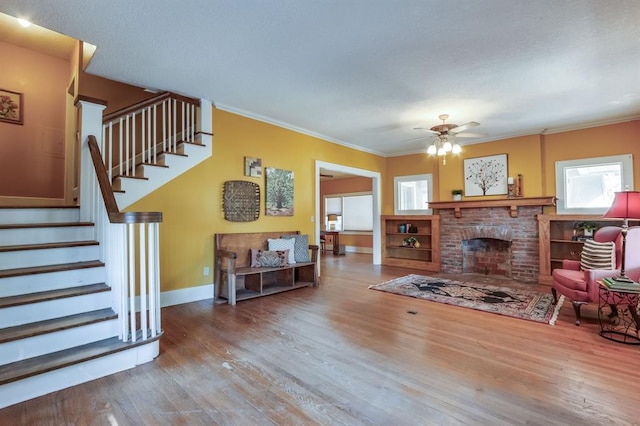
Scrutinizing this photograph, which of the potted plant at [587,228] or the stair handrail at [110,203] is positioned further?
the potted plant at [587,228]

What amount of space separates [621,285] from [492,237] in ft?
10.1

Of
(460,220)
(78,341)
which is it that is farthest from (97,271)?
(460,220)

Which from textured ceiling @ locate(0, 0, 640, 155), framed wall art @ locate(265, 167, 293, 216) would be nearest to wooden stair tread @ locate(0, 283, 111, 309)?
textured ceiling @ locate(0, 0, 640, 155)

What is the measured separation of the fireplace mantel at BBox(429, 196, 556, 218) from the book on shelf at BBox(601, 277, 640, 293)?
8.60ft

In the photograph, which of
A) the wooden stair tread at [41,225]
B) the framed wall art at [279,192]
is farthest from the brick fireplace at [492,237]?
the wooden stair tread at [41,225]

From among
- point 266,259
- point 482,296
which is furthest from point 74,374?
point 482,296

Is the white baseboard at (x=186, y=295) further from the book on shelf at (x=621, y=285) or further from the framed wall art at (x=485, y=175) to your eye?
the framed wall art at (x=485, y=175)

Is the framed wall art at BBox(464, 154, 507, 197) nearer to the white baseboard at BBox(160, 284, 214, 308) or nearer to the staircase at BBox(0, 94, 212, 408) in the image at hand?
the white baseboard at BBox(160, 284, 214, 308)

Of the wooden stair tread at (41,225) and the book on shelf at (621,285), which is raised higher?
the wooden stair tread at (41,225)

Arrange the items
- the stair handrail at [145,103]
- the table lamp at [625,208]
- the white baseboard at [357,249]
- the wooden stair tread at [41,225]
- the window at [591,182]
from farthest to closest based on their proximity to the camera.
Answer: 1. the white baseboard at [357,249]
2. the window at [591,182]
3. the stair handrail at [145,103]
4. the table lamp at [625,208]
5. the wooden stair tread at [41,225]

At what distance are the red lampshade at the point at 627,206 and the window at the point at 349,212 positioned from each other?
686 centimetres

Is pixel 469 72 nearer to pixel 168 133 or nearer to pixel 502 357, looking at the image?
pixel 502 357

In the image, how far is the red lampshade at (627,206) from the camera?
2885 mm

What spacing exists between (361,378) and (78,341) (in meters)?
2.12
